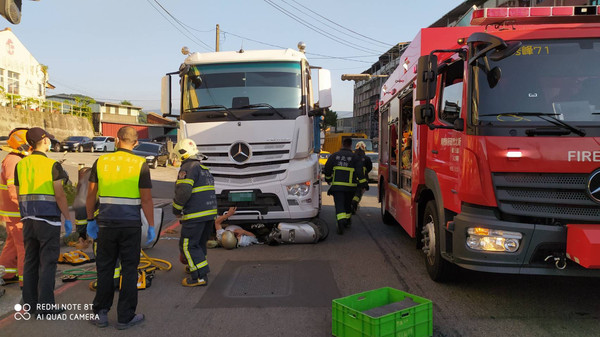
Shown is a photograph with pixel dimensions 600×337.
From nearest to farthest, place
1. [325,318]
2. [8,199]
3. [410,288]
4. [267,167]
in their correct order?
[325,318]
[8,199]
[410,288]
[267,167]

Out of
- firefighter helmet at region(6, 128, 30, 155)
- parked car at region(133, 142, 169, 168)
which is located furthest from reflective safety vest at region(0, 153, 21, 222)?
parked car at region(133, 142, 169, 168)

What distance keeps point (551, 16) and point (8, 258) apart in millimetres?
6697

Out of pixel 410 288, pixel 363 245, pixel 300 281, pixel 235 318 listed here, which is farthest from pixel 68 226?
pixel 363 245

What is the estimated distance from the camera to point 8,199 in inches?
202

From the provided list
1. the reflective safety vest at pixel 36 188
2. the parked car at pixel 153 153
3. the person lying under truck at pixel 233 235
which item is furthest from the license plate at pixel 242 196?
the parked car at pixel 153 153

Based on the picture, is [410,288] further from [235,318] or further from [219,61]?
[219,61]

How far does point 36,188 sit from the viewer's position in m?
4.57

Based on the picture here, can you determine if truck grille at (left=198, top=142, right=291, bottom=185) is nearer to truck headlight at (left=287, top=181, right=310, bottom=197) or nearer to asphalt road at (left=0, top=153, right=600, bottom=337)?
truck headlight at (left=287, top=181, right=310, bottom=197)

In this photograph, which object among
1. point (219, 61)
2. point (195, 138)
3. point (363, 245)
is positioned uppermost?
point (219, 61)

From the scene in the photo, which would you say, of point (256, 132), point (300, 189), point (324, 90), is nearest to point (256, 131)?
point (256, 132)

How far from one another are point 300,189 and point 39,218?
4.08 metres

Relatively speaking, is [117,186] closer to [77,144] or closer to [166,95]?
[166,95]

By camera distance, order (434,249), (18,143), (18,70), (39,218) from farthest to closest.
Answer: (18,70)
(434,249)
(18,143)
(39,218)

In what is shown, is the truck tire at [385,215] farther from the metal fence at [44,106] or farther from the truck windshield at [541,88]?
the metal fence at [44,106]
